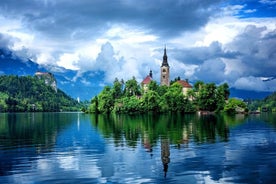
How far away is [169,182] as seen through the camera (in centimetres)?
2481

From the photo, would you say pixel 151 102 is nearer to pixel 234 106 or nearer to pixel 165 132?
A: pixel 234 106

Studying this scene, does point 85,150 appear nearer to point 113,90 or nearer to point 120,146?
point 120,146

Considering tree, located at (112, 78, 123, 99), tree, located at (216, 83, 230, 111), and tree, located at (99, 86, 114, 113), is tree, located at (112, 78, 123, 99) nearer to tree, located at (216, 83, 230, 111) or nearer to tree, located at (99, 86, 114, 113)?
tree, located at (99, 86, 114, 113)

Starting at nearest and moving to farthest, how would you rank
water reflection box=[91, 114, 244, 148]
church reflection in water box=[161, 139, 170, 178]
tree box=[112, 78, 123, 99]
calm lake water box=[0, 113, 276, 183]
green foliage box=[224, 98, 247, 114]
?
1. calm lake water box=[0, 113, 276, 183]
2. church reflection in water box=[161, 139, 170, 178]
3. water reflection box=[91, 114, 244, 148]
4. green foliage box=[224, 98, 247, 114]
5. tree box=[112, 78, 123, 99]

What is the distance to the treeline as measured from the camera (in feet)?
570

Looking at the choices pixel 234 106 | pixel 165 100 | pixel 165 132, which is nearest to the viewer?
pixel 165 132

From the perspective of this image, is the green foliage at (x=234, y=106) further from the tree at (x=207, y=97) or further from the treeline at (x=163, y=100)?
the tree at (x=207, y=97)

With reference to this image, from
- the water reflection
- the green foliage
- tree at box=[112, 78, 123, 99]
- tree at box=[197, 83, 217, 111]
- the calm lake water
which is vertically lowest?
the calm lake water

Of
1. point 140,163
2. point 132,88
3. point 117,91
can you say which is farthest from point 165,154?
point 117,91

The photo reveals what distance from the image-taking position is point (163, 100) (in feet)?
578

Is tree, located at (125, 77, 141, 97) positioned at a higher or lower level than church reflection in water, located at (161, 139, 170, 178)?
higher

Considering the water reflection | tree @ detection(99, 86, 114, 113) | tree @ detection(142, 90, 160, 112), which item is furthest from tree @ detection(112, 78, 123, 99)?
the water reflection

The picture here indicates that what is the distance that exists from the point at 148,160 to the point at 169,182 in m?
8.15

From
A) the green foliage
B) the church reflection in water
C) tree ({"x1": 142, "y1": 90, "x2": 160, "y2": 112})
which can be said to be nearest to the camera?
the church reflection in water
